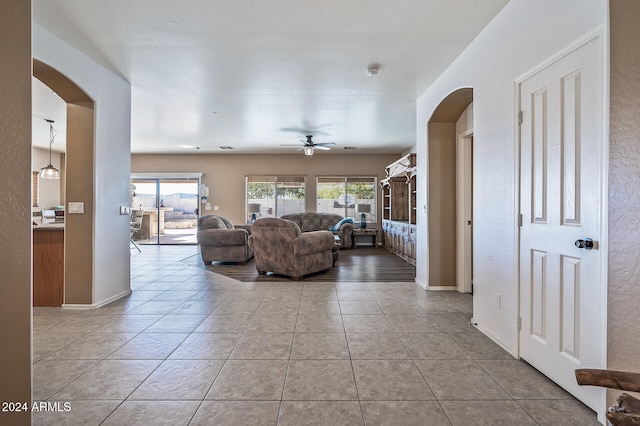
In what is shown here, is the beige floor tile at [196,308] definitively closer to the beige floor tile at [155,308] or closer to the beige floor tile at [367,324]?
the beige floor tile at [155,308]

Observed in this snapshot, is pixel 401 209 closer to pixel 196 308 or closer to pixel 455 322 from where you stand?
pixel 455 322

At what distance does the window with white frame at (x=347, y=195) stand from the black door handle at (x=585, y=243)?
7.76 meters

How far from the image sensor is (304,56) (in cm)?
337

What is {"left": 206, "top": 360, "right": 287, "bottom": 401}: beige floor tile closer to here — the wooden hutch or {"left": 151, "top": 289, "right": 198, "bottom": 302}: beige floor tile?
{"left": 151, "top": 289, "right": 198, "bottom": 302}: beige floor tile

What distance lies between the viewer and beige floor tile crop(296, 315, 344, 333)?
114 inches

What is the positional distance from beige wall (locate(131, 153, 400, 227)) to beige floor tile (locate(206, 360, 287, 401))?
7348mm

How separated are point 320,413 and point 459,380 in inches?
38.9

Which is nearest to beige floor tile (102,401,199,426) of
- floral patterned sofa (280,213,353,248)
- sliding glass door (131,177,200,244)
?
floral patterned sofa (280,213,353,248)

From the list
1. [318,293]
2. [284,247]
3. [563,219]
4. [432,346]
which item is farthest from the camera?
[284,247]

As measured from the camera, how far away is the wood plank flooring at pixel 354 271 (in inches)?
199

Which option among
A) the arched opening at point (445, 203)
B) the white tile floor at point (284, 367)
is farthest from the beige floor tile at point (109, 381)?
the arched opening at point (445, 203)

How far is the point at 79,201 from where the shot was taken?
3525mm

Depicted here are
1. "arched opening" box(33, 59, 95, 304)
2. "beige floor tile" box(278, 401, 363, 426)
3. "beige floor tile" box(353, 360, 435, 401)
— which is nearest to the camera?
"beige floor tile" box(278, 401, 363, 426)

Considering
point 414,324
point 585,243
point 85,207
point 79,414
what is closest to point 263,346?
point 79,414
